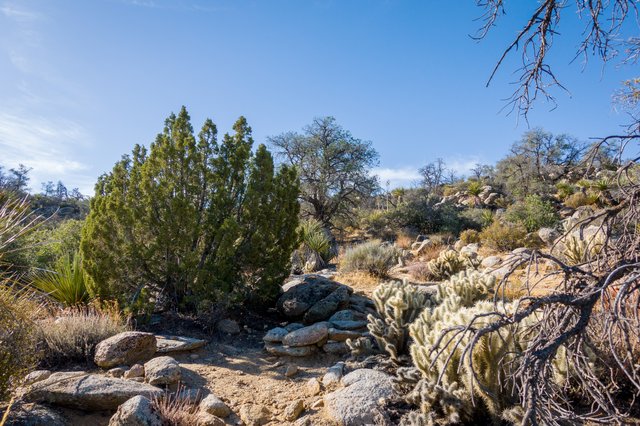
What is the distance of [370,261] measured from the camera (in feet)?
32.3

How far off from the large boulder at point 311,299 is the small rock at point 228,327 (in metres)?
0.93

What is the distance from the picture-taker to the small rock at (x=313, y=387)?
4194 millimetres

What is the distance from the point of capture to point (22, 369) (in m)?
3.30

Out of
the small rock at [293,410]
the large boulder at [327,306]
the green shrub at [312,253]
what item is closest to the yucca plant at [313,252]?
the green shrub at [312,253]

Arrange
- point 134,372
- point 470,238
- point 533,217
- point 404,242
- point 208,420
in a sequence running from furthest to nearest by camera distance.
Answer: point 404,242, point 533,217, point 470,238, point 134,372, point 208,420

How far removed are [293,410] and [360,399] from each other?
66 cm

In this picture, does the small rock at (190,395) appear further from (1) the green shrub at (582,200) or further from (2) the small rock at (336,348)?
(1) the green shrub at (582,200)

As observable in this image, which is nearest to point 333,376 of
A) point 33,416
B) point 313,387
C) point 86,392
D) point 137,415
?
point 313,387

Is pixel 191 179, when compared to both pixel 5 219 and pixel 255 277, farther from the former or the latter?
pixel 5 219

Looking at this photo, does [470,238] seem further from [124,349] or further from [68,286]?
[124,349]

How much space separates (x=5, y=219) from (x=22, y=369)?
137cm

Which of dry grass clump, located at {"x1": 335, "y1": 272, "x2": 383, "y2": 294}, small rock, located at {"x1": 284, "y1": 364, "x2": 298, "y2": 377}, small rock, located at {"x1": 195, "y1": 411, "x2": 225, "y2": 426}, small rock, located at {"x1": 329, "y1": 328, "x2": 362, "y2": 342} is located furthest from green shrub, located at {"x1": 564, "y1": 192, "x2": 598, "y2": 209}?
small rock, located at {"x1": 195, "y1": 411, "x2": 225, "y2": 426}

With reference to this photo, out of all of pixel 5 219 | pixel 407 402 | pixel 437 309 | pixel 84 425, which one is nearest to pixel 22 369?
pixel 84 425

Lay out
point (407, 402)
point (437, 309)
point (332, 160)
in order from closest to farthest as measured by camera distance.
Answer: point (407, 402) < point (437, 309) < point (332, 160)
